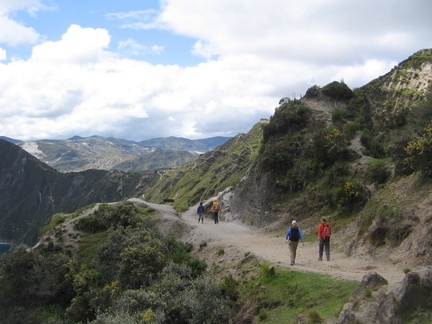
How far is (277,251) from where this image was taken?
64.3 ft

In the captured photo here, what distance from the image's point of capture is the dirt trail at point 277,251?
1267cm

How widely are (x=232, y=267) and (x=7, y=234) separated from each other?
8492 inches

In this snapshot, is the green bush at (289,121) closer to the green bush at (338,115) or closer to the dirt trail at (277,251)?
the green bush at (338,115)

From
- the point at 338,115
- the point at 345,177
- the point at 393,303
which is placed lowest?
the point at 393,303

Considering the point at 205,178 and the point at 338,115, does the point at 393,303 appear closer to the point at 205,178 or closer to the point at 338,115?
the point at 338,115

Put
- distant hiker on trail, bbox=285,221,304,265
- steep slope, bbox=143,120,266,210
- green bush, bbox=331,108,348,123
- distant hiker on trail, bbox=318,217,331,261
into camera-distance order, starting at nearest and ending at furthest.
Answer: distant hiker on trail, bbox=285,221,304,265, distant hiker on trail, bbox=318,217,331,261, green bush, bbox=331,108,348,123, steep slope, bbox=143,120,266,210

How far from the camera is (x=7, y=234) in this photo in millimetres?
196750

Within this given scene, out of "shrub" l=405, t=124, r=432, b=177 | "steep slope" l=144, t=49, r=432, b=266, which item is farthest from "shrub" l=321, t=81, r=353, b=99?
"shrub" l=405, t=124, r=432, b=177

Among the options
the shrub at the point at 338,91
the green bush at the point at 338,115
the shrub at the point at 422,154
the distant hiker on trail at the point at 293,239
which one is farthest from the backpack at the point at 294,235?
the shrub at the point at 338,91

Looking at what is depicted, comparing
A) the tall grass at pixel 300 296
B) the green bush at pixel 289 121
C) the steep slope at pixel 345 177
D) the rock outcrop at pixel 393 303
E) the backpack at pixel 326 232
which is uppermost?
the green bush at pixel 289 121

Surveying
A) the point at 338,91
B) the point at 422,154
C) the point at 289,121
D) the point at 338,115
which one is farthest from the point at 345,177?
the point at 338,91

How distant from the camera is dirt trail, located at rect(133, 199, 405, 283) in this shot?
12666 millimetres

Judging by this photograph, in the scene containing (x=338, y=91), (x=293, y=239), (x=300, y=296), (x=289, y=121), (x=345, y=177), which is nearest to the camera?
(x=300, y=296)

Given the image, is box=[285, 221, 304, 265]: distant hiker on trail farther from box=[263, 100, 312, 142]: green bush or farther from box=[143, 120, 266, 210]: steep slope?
box=[143, 120, 266, 210]: steep slope
